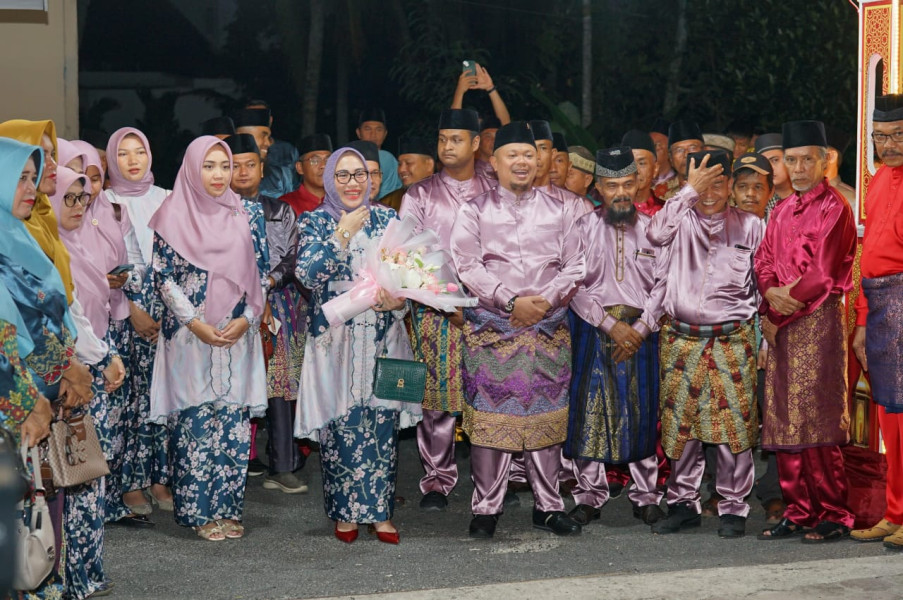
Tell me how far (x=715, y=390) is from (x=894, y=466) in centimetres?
91

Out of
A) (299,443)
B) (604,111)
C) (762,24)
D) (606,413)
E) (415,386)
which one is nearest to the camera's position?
(415,386)

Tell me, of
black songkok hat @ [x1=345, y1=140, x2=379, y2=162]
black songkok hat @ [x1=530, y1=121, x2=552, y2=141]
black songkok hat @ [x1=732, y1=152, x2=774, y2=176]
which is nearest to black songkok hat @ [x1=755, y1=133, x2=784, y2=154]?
black songkok hat @ [x1=732, y1=152, x2=774, y2=176]

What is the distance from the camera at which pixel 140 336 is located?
21.4 ft

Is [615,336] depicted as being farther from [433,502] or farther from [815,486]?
[433,502]

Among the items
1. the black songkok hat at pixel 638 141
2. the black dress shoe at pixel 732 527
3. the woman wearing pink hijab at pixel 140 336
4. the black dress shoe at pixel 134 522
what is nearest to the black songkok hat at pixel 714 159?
the black songkok hat at pixel 638 141

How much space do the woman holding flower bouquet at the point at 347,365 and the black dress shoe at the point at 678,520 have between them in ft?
4.45

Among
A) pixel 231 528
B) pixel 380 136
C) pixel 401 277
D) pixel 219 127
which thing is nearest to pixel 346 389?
pixel 401 277

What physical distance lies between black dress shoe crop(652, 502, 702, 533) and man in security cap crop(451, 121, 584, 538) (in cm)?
46

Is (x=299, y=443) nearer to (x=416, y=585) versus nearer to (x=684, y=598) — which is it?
(x=416, y=585)

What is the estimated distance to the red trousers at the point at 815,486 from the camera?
6105mm

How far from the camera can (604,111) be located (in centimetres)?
1534

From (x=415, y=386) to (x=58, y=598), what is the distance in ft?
6.38

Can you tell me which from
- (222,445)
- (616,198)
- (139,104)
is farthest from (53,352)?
(139,104)

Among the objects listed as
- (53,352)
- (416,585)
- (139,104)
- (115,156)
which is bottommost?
(416,585)
